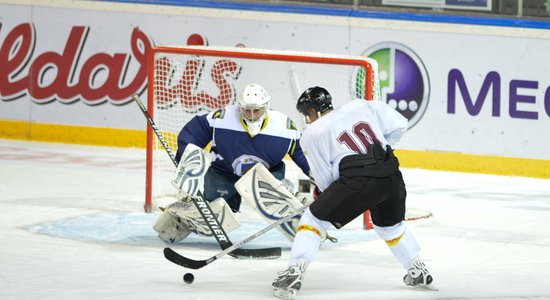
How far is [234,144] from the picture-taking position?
22.5 ft

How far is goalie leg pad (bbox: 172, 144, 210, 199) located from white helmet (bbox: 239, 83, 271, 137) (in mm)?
422

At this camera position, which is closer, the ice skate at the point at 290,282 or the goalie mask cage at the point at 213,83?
the ice skate at the point at 290,282

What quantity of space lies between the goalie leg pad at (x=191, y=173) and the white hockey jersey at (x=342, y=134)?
0.92 m

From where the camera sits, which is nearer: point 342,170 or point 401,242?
point 342,170

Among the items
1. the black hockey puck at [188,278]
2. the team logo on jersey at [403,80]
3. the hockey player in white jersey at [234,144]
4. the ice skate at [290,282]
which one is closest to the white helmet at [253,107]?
the hockey player in white jersey at [234,144]

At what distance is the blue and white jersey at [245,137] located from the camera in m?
6.82

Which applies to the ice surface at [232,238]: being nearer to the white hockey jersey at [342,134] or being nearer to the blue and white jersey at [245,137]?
the blue and white jersey at [245,137]

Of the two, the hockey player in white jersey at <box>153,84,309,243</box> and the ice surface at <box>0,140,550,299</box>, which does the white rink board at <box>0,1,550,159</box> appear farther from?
the hockey player in white jersey at <box>153,84,309,243</box>

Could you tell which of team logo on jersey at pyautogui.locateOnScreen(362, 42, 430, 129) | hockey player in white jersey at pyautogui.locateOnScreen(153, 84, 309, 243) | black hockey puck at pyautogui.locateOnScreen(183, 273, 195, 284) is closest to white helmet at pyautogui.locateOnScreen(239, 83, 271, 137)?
hockey player in white jersey at pyautogui.locateOnScreen(153, 84, 309, 243)

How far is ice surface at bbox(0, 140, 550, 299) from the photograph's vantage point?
565cm

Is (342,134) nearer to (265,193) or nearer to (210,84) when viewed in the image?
(265,193)

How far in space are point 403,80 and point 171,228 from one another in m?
3.23

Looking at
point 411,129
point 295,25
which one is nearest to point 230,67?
point 295,25

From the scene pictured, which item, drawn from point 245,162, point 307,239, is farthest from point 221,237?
point 307,239
